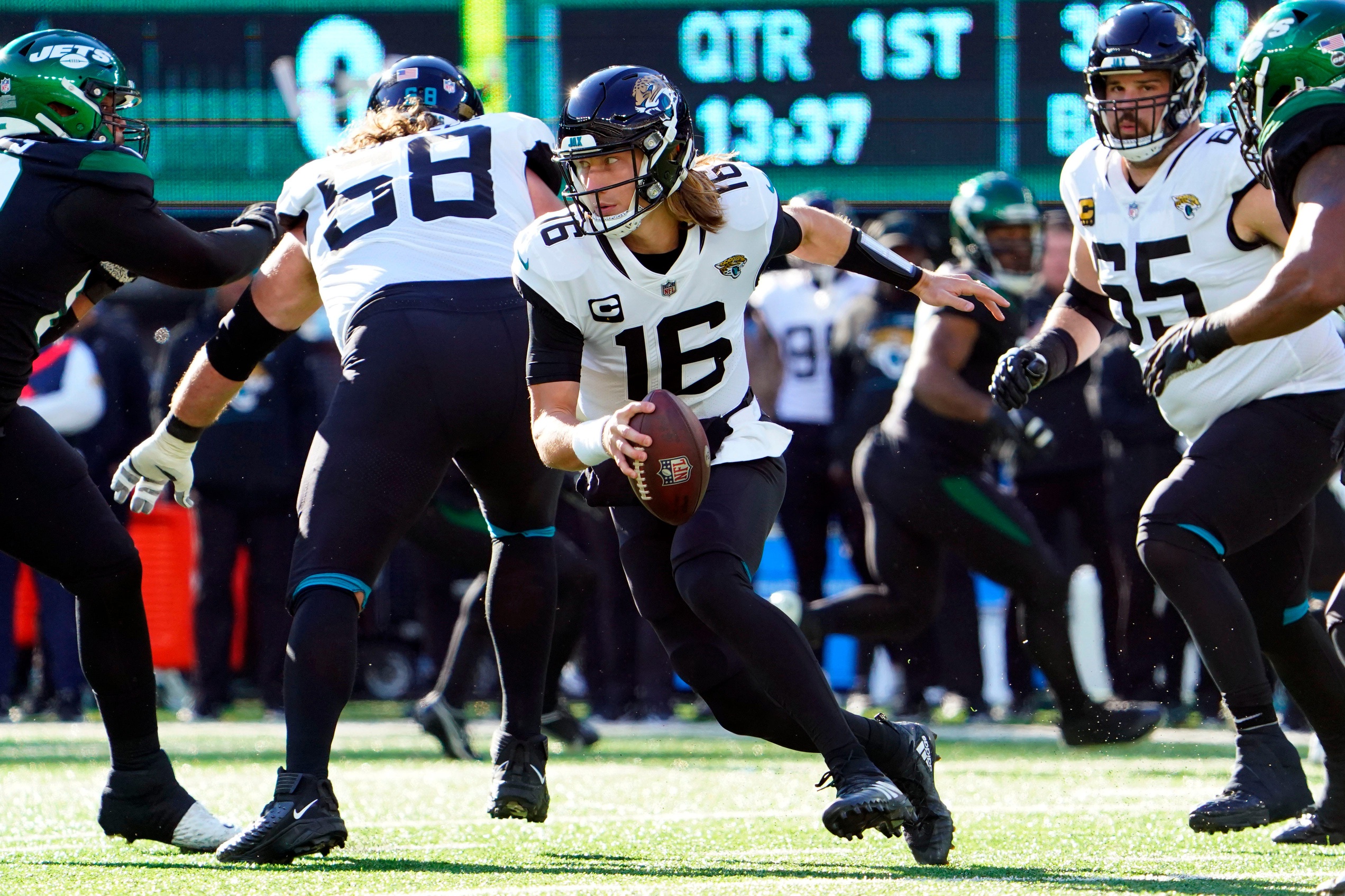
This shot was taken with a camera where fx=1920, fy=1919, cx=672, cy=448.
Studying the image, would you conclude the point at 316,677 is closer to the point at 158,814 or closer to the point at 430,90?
the point at 158,814

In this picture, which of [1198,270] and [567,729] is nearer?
[1198,270]

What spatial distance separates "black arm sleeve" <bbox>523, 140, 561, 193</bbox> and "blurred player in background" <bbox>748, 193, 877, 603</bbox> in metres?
3.70

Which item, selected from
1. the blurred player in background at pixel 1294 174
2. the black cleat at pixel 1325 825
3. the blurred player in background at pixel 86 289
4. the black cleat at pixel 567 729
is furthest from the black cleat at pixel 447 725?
the blurred player in background at pixel 1294 174

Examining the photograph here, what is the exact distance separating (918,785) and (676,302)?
116 centimetres

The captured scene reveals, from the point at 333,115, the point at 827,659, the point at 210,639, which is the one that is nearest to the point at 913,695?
the point at 827,659

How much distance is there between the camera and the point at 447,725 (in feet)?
21.9

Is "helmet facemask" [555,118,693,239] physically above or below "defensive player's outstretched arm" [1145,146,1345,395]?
above

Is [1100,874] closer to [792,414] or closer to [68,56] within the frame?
[68,56]

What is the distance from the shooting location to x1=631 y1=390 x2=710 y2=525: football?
12.0 ft

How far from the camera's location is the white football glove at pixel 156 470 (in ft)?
15.5

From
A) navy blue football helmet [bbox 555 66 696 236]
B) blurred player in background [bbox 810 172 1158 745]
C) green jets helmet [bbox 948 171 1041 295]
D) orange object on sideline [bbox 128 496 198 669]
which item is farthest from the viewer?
orange object on sideline [bbox 128 496 198 669]

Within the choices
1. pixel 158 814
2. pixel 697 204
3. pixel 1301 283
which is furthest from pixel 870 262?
pixel 158 814

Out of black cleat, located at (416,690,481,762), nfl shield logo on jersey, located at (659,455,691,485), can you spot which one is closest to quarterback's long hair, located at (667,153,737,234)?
nfl shield logo on jersey, located at (659,455,691,485)

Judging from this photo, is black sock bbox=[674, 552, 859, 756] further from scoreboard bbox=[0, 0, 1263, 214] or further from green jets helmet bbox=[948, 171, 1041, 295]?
scoreboard bbox=[0, 0, 1263, 214]
